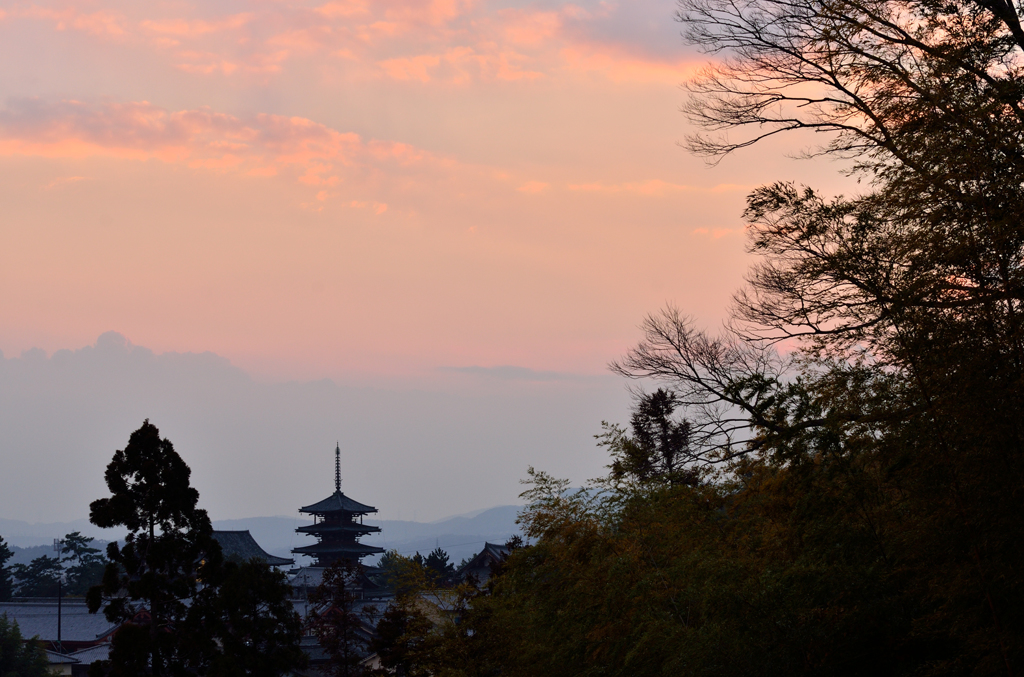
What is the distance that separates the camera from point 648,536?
9586mm

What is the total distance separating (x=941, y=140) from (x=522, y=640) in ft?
26.9

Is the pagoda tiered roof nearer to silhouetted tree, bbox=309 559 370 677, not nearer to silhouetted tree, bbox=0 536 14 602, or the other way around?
silhouetted tree, bbox=0 536 14 602

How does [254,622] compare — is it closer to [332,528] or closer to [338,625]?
[338,625]

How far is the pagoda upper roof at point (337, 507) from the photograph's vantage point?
44.8 meters

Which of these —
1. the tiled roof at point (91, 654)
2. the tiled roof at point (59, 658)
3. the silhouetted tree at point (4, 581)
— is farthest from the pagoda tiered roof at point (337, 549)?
the tiled roof at point (59, 658)

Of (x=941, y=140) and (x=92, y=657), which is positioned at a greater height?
(x=941, y=140)

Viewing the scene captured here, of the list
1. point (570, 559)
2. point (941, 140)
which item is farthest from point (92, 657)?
point (941, 140)

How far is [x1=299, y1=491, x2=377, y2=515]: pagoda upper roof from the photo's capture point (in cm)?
4475

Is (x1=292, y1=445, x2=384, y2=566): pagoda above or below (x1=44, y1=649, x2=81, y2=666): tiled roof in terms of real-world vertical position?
above

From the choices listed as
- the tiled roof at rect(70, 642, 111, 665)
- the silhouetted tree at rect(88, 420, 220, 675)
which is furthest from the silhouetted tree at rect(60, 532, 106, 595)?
the silhouetted tree at rect(88, 420, 220, 675)

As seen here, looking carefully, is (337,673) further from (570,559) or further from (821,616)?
(821,616)

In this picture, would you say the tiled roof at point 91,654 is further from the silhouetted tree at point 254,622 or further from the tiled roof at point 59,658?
the silhouetted tree at point 254,622

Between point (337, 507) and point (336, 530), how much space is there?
1088mm

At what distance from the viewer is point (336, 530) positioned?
147ft
